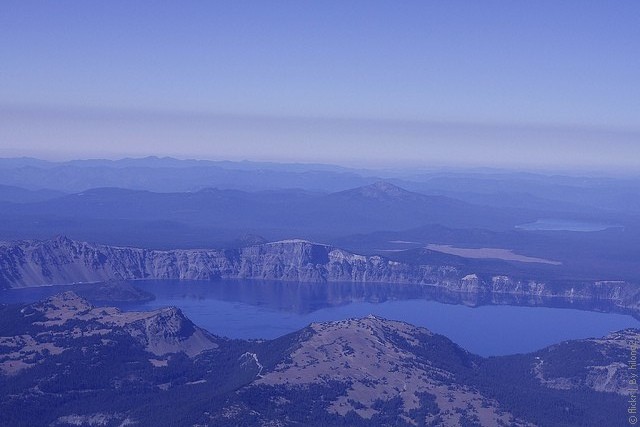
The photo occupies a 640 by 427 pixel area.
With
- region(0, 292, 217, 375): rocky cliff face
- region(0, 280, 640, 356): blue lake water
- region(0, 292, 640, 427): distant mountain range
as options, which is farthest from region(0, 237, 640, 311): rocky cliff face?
region(0, 292, 640, 427): distant mountain range

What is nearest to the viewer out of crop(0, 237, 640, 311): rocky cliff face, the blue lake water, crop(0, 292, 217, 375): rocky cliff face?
crop(0, 292, 217, 375): rocky cliff face

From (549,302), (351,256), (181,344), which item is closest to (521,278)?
(549,302)

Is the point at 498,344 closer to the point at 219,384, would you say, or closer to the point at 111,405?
the point at 219,384

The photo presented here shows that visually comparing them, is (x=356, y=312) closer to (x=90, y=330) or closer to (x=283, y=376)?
(x=90, y=330)

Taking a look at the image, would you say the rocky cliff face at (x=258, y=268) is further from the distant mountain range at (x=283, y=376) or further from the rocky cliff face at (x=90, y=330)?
the distant mountain range at (x=283, y=376)

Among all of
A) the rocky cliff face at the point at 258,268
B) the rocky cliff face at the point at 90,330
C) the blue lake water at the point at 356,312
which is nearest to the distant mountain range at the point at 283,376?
the rocky cliff face at the point at 90,330

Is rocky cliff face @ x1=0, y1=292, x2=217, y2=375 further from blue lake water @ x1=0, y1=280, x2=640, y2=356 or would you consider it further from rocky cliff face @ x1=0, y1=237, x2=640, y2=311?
rocky cliff face @ x1=0, y1=237, x2=640, y2=311
